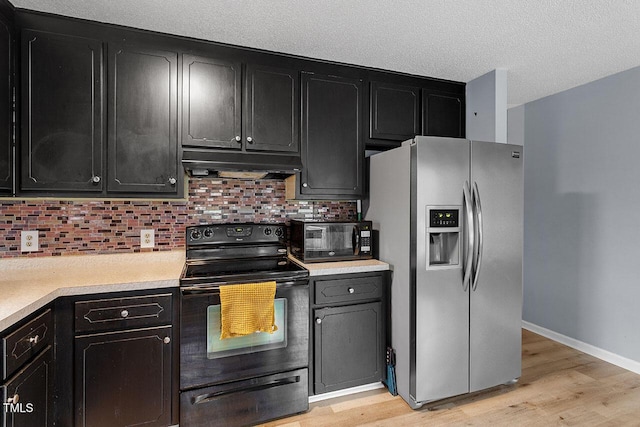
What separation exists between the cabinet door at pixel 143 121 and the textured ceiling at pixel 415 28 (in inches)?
8.7

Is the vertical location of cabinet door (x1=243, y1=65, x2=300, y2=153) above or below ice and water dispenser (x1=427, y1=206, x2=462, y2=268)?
above

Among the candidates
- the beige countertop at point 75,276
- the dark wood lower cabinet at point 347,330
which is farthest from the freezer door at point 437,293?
the beige countertop at point 75,276

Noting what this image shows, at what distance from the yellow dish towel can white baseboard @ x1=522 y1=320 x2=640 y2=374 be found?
9.50 feet

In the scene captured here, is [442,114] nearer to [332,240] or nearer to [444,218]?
[444,218]

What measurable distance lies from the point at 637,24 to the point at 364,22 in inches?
63.6

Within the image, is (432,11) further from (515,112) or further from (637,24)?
(515,112)

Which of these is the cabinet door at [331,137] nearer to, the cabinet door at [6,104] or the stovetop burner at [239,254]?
the stovetop burner at [239,254]

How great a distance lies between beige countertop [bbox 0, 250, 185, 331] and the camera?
58.2 inches

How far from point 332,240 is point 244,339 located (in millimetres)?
883

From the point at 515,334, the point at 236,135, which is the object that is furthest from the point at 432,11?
the point at 515,334

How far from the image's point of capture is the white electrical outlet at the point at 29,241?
6.88ft

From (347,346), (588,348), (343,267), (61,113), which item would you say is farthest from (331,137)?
(588,348)

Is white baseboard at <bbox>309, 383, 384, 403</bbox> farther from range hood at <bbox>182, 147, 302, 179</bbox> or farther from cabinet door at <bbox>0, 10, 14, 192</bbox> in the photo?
cabinet door at <bbox>0, 10, 14, 192</bbox>

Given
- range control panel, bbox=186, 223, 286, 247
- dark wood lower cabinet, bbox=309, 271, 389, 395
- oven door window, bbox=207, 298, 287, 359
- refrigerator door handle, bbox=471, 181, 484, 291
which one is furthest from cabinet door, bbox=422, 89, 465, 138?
oven door window, bbox=207, 298, 287, 359
